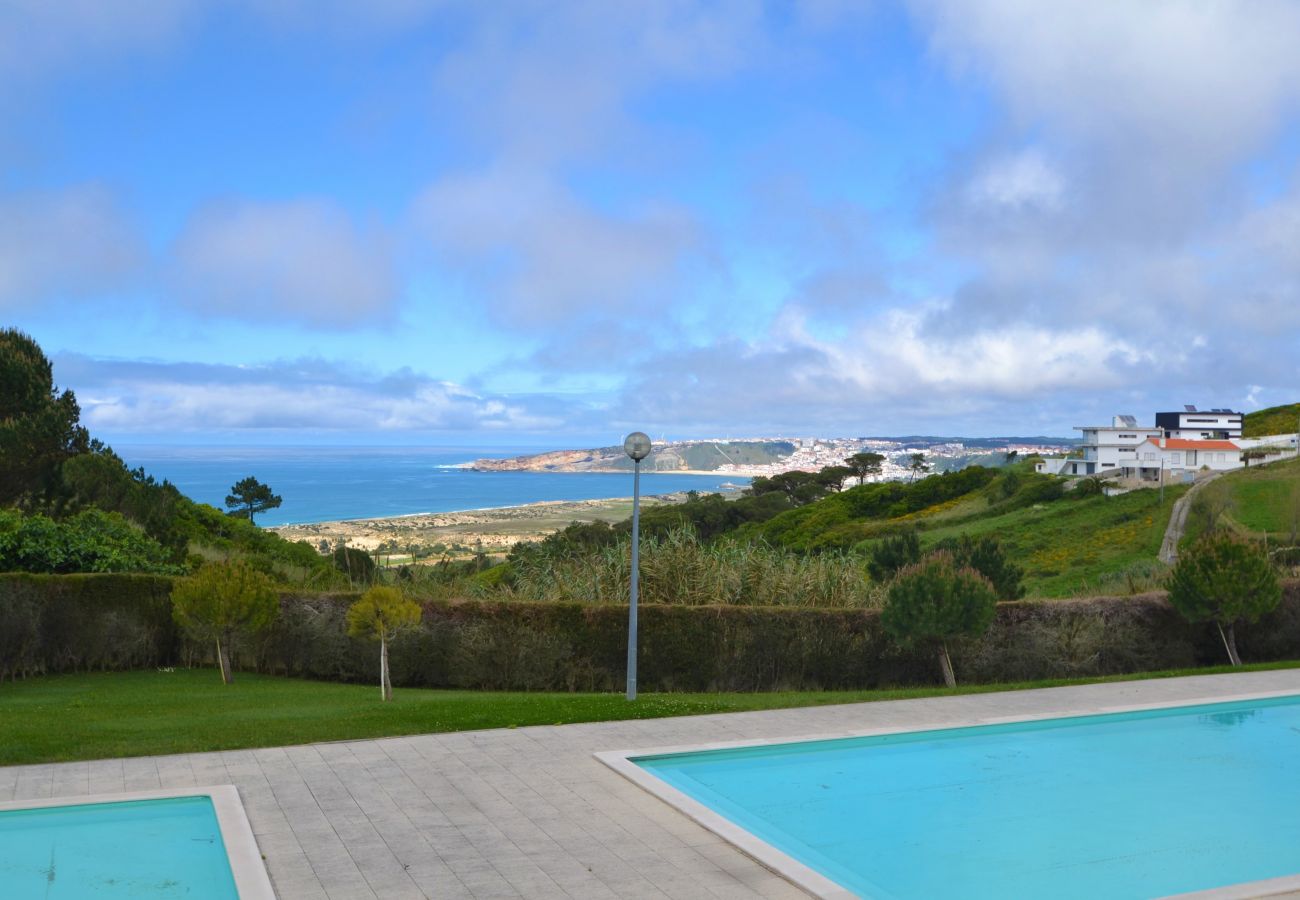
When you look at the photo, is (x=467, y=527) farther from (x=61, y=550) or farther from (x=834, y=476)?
(x=834, y=476)

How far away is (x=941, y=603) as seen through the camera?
12.1 m

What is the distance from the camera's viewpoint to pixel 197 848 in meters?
6.12

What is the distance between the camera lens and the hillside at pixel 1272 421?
95.4 m

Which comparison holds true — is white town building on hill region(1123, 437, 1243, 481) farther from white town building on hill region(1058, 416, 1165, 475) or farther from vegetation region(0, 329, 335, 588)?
vegetation region(0, 329, 335, 588)

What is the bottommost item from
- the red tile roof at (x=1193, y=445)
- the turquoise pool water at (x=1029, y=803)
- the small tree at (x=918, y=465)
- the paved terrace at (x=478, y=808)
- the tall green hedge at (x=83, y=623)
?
the turquoise pool water at (x=1029, y=803)

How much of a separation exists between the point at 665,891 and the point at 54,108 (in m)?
16.7

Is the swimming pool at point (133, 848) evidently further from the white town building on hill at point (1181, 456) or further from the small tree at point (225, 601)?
the white town building on hill at point (1181, 456)

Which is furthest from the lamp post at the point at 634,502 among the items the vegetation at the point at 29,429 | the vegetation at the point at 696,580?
the vegetation at the point at 29,429

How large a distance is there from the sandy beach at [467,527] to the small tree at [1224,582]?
21.7 metres

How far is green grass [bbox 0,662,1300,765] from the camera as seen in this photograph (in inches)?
332

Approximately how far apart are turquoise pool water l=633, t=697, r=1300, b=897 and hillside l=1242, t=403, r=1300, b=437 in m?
98.2

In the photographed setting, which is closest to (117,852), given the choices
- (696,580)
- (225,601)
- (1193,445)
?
(225,601)

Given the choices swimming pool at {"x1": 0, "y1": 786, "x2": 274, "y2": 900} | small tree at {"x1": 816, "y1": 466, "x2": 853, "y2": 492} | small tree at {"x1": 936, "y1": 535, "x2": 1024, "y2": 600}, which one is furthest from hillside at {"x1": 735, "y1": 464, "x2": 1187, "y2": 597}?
swimming pool at {"x1": 0, "y1": 786, "x2": 274, "y2": 900}

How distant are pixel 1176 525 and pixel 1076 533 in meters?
4.27
